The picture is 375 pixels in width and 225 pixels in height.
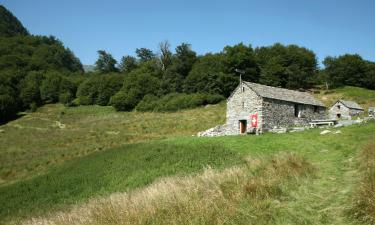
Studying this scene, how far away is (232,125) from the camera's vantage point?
36.0 metres

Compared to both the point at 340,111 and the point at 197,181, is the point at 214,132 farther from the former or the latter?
the point at 197,181

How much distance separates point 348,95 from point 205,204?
69.2m

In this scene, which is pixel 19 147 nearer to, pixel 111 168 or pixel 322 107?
pixel 111 168

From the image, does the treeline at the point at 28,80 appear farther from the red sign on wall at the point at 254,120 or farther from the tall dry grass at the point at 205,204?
the tall dry grass at the point at 205,204

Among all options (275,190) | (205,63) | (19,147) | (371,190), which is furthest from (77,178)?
(205,63)

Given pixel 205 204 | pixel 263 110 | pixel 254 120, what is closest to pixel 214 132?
pixel 254 120

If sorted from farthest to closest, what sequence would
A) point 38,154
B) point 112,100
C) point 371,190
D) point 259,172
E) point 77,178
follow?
point 112,100, point 38,154, point 77,178, point 259,172, point 371,190

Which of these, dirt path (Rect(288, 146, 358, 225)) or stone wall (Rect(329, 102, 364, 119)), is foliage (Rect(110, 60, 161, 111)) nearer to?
stone wall (Rect(329, 102, 364, 119))

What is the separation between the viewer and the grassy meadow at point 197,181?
749 cm

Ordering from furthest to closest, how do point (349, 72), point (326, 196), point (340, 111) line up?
point (349, 72)
point (340, 111)
point (326, 196)

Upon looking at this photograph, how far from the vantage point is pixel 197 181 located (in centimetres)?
1012

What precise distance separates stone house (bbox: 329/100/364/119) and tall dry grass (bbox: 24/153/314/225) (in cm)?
3766

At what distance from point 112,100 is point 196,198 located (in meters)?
74.8

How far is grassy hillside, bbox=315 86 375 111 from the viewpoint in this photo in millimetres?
60594
